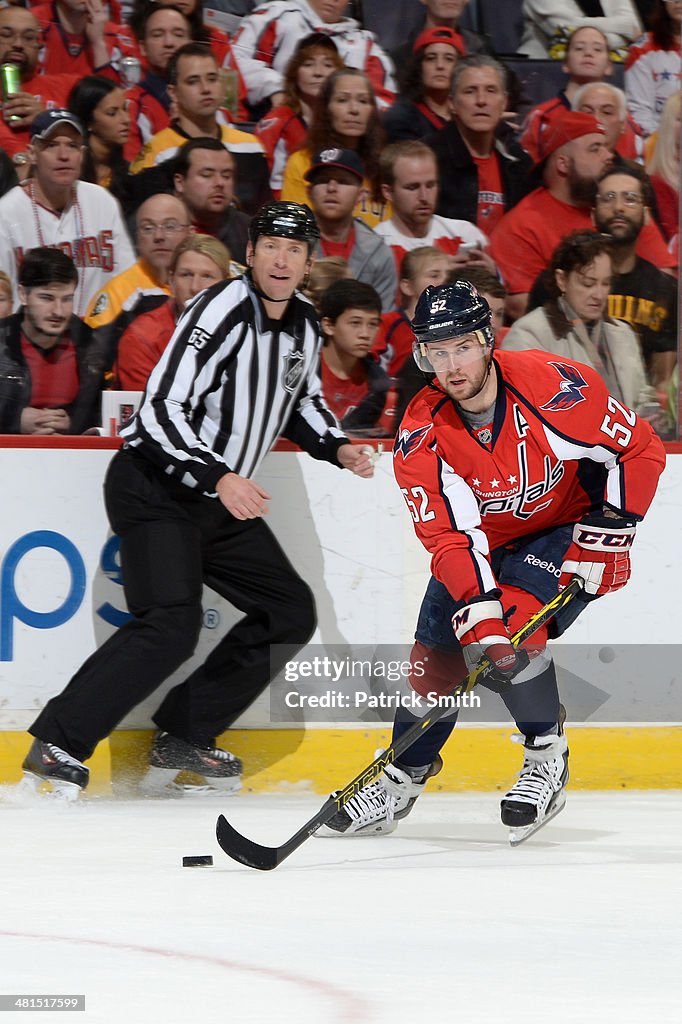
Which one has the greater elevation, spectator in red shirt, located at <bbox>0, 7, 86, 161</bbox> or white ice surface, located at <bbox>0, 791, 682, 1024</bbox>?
spectator in red shirt, located at <bbox>0, 7, 86, 161</bbox>

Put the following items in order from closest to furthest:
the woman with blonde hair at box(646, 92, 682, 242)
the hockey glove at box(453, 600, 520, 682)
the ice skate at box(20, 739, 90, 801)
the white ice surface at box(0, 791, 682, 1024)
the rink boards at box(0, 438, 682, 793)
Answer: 1. the white ice surface at box(0, 791, 682, 1024)
2. the hockey glove at box(453, 600, 520, 682)
3. the ice skate at box(20, 739, 90, 801)
4. the rink boards at box(0, 438, 682, 793)
5. the woman with blonde hair at box(646, 92, 682, 242)

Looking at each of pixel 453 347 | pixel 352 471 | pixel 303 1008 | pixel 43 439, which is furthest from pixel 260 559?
pixel 303 1008

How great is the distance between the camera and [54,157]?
13.3 feet

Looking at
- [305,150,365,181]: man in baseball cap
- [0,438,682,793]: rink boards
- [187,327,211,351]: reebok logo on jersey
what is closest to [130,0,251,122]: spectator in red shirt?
[305,150,365,181]: man in baseball cap

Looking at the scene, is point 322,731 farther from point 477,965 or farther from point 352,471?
point 477,965

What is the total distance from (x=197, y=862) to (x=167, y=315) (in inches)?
67.2

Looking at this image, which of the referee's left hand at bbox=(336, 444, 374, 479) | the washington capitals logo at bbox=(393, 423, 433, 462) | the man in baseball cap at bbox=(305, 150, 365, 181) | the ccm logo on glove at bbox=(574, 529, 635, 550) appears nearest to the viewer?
the washington capitals logo at bbox=(393, 423, 433, 462)

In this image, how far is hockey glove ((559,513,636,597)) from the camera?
10.1 ft

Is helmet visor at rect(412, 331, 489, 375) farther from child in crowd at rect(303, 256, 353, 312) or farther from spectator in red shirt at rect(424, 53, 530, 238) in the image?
spectator in red shirt at rect(424, 53, 530, 238)

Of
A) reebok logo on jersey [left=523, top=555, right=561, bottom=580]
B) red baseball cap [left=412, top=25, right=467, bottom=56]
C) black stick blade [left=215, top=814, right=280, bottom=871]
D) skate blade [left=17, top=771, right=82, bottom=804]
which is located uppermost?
red baseball cap [left=412, top=25, right=467, bottom=56]

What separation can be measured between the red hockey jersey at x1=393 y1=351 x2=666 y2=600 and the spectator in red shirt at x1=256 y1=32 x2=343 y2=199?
1.42 metres

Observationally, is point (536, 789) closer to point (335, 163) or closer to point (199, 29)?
point (335, 163)

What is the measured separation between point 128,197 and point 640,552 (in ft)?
5.69

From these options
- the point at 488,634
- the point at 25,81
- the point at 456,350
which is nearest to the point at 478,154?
the point at 25,81
